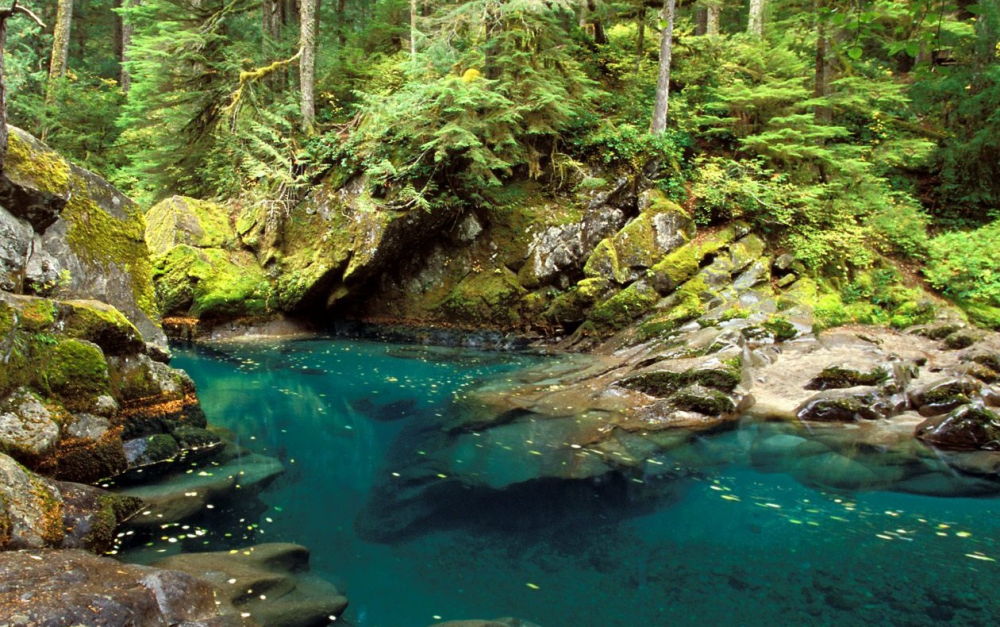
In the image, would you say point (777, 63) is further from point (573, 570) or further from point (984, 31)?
point (573, 570)

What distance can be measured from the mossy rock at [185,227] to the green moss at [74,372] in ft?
37.4

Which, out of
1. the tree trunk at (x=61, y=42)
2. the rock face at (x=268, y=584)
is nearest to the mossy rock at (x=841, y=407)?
the rock face at (x=268, y=584)

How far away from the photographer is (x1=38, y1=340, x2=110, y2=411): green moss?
614cm

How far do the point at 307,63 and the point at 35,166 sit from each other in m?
12.6

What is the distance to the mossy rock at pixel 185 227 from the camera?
1703 centimetres

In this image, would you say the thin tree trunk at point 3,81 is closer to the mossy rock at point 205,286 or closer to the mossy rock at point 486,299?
the mossy rock at point 205,286

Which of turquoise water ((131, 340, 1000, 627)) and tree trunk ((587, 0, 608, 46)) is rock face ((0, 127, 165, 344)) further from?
tree trunk ((587, 0, 608, 46))

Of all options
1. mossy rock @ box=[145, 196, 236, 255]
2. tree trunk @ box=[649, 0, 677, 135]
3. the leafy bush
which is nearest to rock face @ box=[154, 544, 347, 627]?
mossy rock @ box=[145, 196, 236, 255]

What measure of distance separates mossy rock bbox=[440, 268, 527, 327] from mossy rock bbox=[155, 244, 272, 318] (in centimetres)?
560

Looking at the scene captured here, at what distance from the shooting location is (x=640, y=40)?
1920cm

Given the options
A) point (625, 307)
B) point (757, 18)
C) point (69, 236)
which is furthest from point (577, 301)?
point (757, 18)

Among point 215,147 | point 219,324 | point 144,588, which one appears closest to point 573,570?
point 144,588

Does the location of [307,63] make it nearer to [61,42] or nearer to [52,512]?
[61,42]

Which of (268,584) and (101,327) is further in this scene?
(101,327)
